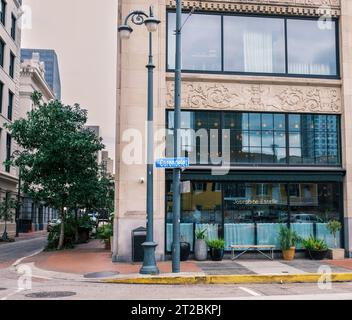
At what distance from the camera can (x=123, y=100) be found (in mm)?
17453

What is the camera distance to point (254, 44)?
18.9 m

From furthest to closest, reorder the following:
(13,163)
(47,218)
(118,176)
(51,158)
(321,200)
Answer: (47,218) → (13,163) → (51,158) → (321,200) → (118,176)

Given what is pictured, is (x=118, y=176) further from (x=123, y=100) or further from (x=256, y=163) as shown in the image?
(x=256, y=163)

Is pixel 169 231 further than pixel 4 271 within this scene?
Yes

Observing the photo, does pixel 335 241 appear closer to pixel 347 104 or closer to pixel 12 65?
pixel 347 104

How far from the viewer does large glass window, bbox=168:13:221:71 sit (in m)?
18.4

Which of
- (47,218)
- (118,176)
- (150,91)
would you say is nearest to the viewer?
(150,91)

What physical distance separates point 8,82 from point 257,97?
30.3 metres

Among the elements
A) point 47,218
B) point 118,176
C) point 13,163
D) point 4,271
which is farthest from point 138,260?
point 47,218

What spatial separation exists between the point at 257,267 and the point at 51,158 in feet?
37.6

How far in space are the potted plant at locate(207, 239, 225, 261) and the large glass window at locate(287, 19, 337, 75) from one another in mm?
7329

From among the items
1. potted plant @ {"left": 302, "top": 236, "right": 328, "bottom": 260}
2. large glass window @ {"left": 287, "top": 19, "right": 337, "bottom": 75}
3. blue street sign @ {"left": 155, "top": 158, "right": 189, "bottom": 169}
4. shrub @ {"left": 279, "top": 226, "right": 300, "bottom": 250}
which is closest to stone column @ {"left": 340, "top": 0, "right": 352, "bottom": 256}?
large glass window @ {"left": 287, "top": 19, "right": 337, "bottom": 75}

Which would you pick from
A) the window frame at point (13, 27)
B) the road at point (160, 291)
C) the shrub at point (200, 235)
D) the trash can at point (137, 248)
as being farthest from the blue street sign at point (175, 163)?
the window frame at point (13, 27)

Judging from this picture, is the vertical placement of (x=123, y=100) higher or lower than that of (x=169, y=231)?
higher
